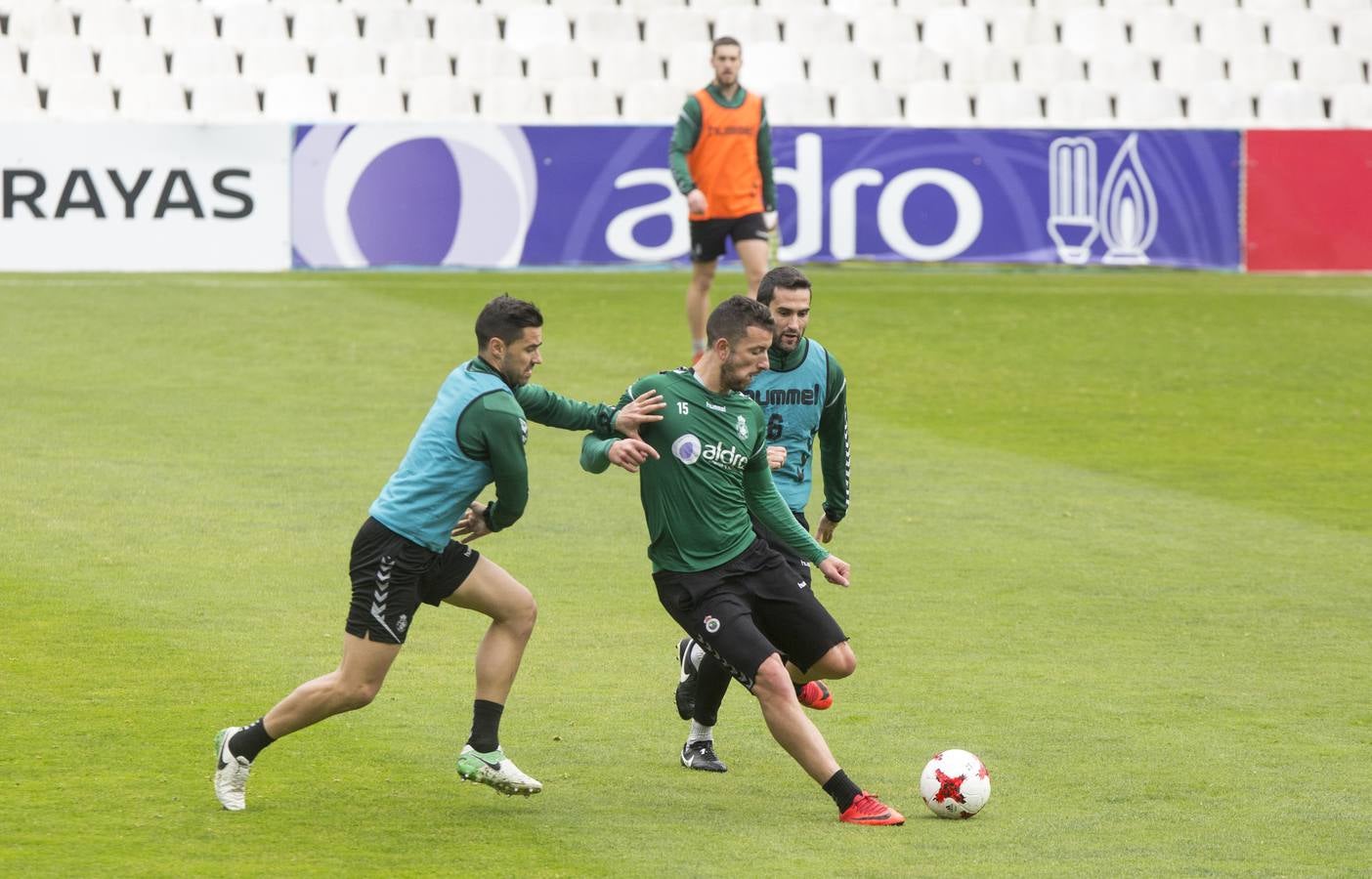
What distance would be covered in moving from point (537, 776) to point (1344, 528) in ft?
25.2

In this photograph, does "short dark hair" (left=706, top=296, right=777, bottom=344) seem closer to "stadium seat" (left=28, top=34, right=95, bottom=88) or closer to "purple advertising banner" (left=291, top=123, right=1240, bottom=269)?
"purple advertising banner" (left=291, top=123, right=1240, bottom=269)

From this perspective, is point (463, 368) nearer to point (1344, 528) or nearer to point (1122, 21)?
point (1344, 528)

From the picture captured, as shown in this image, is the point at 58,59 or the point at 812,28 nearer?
the point at 58,59

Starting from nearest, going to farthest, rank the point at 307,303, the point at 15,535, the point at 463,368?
the point at 463,368 → the point at 15,535 → the point at 307,303

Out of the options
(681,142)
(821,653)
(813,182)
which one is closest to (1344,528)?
(681,142)

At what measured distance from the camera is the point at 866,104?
999 inches

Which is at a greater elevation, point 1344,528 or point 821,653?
point 821,653

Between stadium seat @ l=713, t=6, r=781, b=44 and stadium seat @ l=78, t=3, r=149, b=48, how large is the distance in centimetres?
745

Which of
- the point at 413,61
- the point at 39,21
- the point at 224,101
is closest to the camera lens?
the point at 224,101

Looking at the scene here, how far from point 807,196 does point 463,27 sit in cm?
563

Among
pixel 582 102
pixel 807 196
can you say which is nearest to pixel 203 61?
pixel 582 102

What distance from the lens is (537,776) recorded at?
7676mm

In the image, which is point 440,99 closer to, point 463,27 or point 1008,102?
point 463,27

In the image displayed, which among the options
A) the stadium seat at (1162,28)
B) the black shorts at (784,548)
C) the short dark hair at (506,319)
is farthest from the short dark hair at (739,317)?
the stadium seat at (1162,28)
